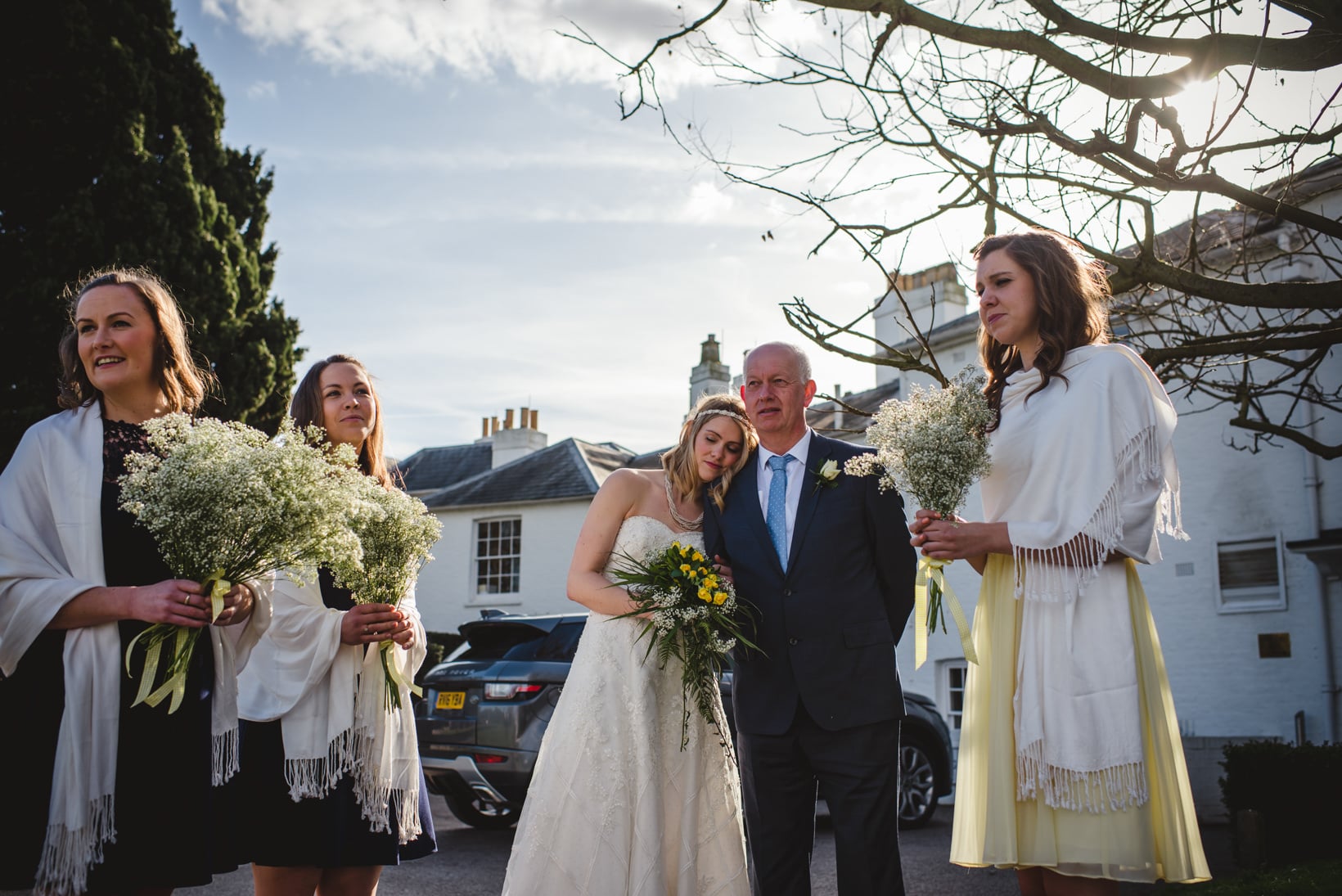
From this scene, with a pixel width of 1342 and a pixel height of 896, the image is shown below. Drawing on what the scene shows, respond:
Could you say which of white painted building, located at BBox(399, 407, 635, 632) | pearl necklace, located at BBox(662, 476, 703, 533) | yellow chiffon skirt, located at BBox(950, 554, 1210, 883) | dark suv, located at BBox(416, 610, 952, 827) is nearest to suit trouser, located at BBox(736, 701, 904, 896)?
yellow chiffon skirt, located at BBox(950, 554, 1210, 883)

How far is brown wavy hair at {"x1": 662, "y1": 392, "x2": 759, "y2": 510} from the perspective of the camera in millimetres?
4395

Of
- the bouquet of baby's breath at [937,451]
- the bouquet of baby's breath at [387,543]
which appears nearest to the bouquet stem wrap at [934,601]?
the bouquet of baby's breath at [937,451]

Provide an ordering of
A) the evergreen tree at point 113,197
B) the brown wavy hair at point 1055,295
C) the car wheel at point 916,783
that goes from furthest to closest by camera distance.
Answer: the evergreen tree at point 113,197 < the car wheel at point 916,783 < the brown wavy hair at point 1055,295

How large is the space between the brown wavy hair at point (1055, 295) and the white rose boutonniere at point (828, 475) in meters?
0.73

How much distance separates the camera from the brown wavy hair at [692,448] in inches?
173

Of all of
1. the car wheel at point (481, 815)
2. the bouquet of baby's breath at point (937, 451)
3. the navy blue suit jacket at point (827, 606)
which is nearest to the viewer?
the bouquet of baby's breath at point (937, 451)

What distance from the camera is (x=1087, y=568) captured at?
309cm

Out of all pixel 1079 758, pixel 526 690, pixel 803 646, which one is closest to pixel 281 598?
pixel 803 646

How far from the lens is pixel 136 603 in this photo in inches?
113

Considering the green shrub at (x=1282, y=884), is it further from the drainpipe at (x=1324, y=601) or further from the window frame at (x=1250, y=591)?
the window frame at (x=1250, y=591)

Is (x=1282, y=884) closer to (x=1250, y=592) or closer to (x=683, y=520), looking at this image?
(x=683, y=520)

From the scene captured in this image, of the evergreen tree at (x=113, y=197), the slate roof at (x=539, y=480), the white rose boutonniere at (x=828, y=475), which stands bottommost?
the white rose boutonniere at (x=828, y=475)

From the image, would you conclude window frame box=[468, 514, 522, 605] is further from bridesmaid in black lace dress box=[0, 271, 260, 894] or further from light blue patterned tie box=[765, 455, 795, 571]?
bridesmaid in black lace dress box=[0, 271, 260, 894]

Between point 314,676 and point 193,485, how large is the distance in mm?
1195
